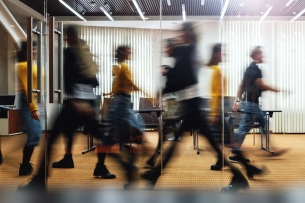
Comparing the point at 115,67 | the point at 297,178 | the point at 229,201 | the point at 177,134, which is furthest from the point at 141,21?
the point at 297,178

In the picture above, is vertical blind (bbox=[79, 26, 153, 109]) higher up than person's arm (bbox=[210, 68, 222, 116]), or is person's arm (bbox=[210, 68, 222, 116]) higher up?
vertical blind (bbox=[79, 26, 153, 109])

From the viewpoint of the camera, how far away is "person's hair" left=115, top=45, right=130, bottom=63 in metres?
4.30

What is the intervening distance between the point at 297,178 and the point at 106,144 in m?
1.91

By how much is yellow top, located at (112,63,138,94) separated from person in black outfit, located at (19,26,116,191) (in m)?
0.20

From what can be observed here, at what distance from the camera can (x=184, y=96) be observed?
4168 millimetres

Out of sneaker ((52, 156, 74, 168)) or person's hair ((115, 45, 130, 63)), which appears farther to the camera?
sneaker ((52, 156, 74, 168))

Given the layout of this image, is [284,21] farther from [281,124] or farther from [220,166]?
[220,166]

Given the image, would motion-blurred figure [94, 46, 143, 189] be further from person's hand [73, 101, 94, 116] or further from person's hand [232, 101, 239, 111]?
person's hand [232, 101, 239, 111]

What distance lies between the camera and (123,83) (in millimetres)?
4297

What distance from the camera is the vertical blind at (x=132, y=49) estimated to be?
4273mm

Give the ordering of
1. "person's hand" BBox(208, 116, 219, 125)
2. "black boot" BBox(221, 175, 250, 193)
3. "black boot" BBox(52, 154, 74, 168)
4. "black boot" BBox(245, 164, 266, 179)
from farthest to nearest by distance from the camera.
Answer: "black boot" BBox(52, 154, 74, 168)
"black boot" BBox(245, 164, 266, 179)
"person's hand" BBox(208, 116, 219, 125)
"black boot" BBox(221, 175, 250, 193)

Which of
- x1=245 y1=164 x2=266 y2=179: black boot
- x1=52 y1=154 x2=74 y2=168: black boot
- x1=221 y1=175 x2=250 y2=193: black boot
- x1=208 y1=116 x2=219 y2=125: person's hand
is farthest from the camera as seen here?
x1=52 y1=154 x2=74 y2=168: black boot

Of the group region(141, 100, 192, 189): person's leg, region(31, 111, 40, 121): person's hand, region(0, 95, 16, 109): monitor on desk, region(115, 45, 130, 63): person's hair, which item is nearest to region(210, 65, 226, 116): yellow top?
region(141, 100, 192, 189): person's leg

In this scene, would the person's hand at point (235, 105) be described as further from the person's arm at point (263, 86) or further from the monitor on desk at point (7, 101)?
the monitor on desk at point (7, 101)
